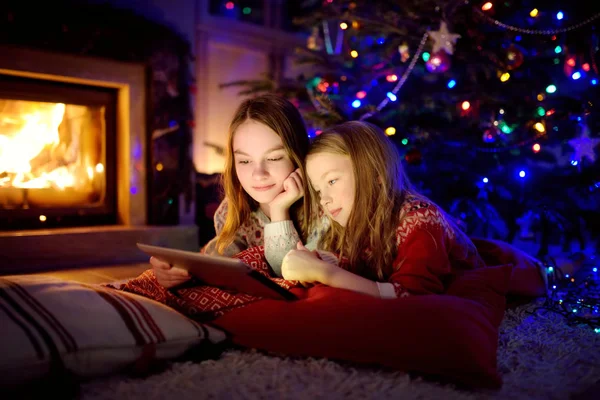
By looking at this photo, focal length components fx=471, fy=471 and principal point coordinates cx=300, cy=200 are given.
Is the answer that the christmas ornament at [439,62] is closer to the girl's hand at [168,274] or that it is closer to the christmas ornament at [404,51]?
the christmas ornament at [404,51]

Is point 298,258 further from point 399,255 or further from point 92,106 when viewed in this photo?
point 92,106

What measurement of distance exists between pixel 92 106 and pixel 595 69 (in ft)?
8.46

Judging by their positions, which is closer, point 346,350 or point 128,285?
point 346,350

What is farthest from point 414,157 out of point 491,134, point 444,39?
point 444,39

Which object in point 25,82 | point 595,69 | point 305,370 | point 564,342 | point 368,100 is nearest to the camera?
point 305,370

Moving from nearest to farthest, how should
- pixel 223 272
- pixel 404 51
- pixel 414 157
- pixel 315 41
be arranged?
1. pixel 223 272
2. pixel 414 157
3. pixel 404 51
4. pixel 315 41

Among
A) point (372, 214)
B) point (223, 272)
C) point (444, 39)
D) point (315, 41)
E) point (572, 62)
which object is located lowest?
point (223, 272)

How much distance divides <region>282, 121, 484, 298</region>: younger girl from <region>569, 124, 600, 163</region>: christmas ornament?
38.2 inches

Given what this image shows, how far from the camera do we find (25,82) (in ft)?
8.13

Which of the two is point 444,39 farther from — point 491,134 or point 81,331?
point 81,331

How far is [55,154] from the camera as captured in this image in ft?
8.61

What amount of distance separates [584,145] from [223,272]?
170cm

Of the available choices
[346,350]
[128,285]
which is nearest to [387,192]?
[346,350]

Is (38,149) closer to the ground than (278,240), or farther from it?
farther from it
